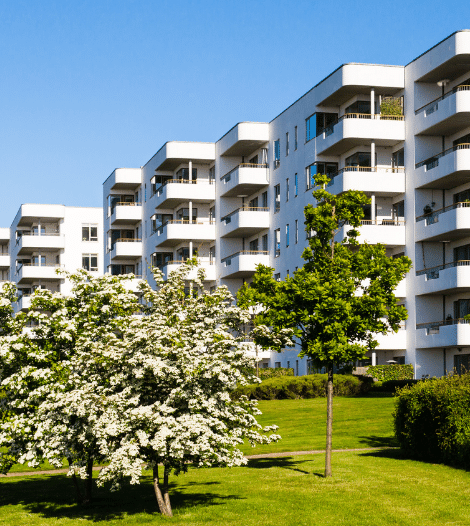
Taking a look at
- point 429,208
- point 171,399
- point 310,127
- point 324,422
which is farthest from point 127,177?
point 171,399

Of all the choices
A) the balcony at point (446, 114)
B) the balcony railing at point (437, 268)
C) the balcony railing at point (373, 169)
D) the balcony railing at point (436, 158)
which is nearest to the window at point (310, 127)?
the balcony railing at point (373, 169)

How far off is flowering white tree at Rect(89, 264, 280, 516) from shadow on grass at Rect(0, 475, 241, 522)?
1.13m

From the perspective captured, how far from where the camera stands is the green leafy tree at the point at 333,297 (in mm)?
21438

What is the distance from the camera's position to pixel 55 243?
89312 millimetres

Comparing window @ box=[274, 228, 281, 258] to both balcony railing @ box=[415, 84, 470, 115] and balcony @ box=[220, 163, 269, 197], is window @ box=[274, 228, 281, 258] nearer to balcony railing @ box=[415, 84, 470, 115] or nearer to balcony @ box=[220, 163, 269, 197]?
balcony @ box=[220, 163, 269, 197]

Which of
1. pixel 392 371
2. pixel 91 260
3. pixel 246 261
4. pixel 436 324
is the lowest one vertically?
pixel 392 371

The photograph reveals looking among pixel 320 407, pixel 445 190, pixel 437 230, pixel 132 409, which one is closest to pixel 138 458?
pixel 132 409

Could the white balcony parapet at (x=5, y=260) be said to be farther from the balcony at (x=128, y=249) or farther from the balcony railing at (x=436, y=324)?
the balcony railing at (x=436, y=324)

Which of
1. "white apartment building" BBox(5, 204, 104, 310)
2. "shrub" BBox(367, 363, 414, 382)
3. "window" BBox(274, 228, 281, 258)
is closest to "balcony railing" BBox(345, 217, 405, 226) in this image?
"shrub" BBox(367, 363, 414, 382)

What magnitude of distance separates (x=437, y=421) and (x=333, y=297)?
4.37 metres

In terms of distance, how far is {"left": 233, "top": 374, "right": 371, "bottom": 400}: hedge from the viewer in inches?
1641

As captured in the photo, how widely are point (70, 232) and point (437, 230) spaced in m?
56.1

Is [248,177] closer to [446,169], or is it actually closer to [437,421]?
[446,169]

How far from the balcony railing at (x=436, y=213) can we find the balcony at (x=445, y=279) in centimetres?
235
